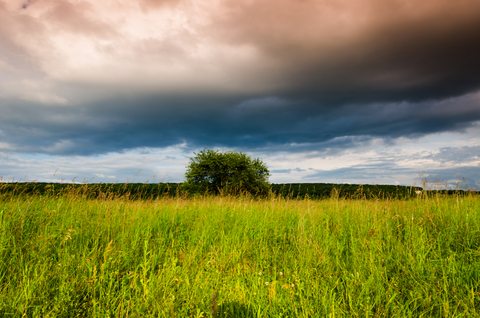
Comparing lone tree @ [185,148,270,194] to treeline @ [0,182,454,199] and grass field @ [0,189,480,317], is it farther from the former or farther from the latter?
grass field @ [0,189,480,317]

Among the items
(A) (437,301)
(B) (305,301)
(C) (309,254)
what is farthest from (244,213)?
(A) (437,301)

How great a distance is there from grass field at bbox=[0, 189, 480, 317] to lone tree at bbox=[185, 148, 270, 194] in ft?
46.4

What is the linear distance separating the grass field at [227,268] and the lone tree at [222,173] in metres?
14.1

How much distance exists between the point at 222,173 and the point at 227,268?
16867 millimetres

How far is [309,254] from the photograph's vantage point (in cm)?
350

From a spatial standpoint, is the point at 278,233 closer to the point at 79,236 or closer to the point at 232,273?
the point at 232,273

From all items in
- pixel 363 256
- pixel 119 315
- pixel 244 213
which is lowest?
pixel 119 315

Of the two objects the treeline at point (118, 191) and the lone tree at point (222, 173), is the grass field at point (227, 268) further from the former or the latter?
the lone tree at point (222, 173)

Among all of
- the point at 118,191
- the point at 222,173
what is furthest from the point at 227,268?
the point at 222,173

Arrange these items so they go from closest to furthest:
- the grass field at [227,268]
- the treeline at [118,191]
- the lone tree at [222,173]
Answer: the grass field at [227,268] < the treeline at [118,191] < the lone tree at [222,173]

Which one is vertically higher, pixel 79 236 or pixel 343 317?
pixel 79 236

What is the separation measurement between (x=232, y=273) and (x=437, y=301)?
8.06 feet

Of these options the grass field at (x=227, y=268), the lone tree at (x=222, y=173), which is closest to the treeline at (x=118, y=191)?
the grass field at (x=227, y=268)

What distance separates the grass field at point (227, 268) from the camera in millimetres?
2449
